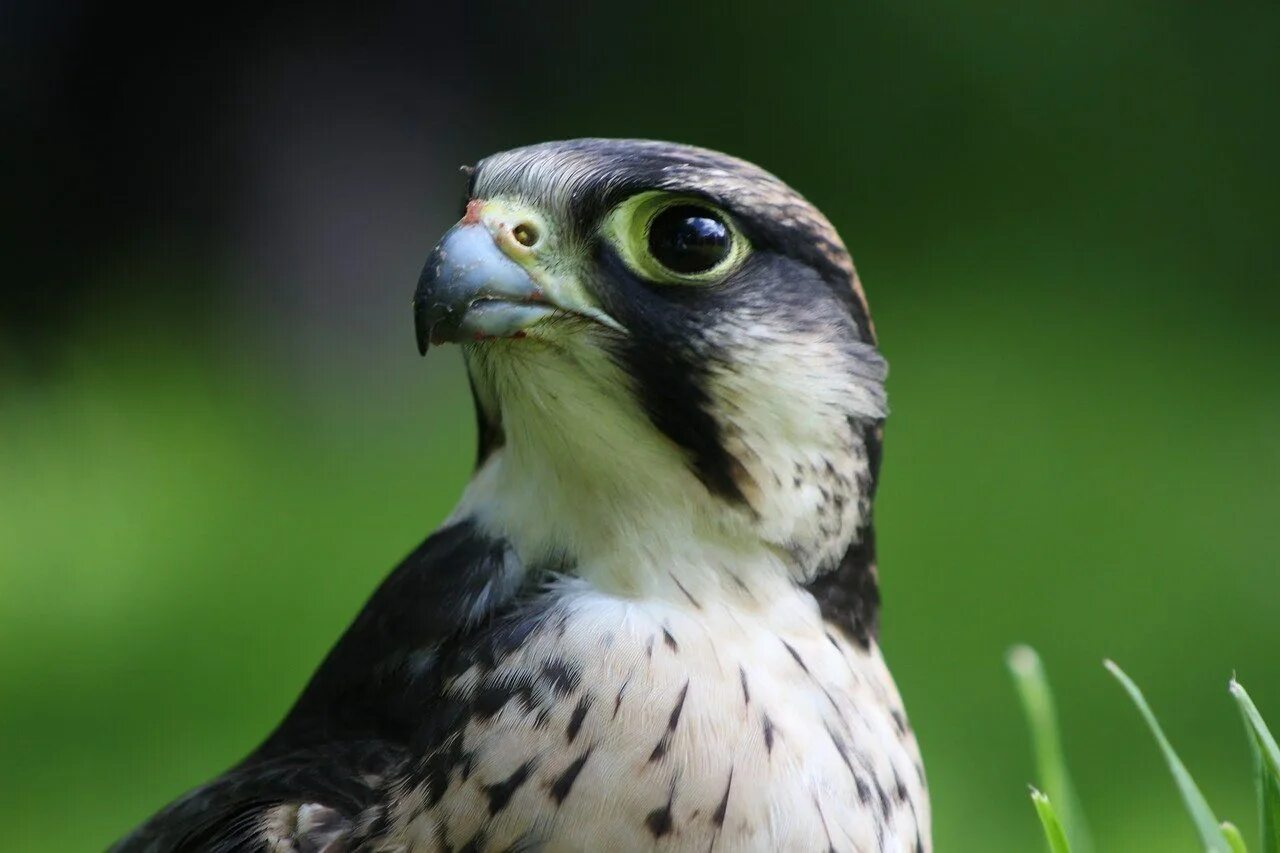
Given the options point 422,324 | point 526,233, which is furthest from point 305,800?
point 526,233

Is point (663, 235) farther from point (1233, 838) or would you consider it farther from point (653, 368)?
point (1233, 838)

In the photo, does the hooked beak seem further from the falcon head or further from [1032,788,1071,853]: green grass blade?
[1032,788,1071,853]: green grass blade

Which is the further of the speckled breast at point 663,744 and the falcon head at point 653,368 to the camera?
the falcon head at point 653,368

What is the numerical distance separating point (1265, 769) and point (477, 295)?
2.90 ft

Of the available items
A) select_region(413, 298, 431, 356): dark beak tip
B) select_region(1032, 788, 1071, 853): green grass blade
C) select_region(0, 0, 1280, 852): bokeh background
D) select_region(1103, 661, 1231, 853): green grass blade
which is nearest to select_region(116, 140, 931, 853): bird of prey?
select_region(413, 298, 431, 356): dark beak tip

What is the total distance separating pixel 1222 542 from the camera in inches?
186

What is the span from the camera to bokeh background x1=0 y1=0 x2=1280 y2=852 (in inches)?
167

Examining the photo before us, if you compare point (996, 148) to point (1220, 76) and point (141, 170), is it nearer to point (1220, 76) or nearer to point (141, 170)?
point (1220, 76)

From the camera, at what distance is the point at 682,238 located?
1628mm

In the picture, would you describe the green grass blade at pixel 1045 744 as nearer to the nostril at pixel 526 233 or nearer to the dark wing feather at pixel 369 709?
the dark wing feather at pixel 369 709

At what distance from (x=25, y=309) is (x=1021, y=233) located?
375 cm

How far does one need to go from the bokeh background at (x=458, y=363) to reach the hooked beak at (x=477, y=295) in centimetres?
253

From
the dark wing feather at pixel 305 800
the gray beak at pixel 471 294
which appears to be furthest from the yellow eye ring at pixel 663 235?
the dark wing feather at pixel 305 800

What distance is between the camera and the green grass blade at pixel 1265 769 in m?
1.50
